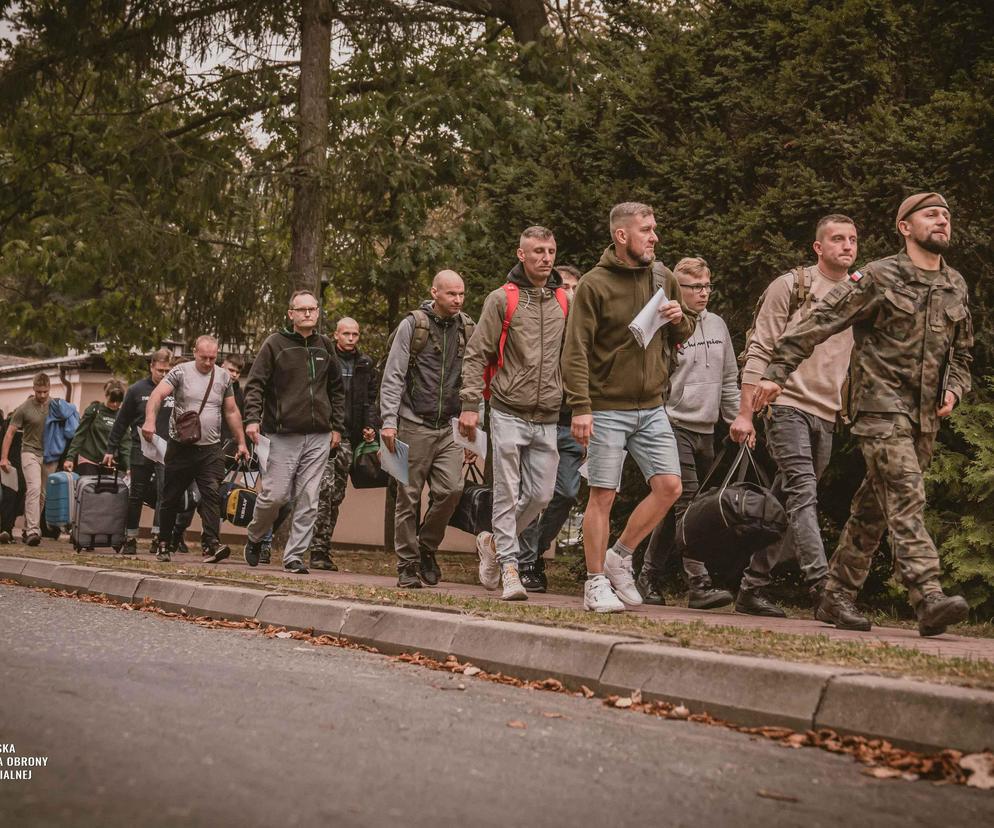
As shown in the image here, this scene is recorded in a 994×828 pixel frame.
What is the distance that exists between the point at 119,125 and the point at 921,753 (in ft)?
54.3

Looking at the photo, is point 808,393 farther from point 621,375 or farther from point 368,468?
point 368,468

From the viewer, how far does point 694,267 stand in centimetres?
897

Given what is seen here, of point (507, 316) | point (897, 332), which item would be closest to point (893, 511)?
point (897, 332)

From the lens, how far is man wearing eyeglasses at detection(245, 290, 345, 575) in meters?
11.1

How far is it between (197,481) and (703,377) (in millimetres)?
5603

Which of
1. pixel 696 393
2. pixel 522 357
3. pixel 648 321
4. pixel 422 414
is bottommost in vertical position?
pixel 422 414

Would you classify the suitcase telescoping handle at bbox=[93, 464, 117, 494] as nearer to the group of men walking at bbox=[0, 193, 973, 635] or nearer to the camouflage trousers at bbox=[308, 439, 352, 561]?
the camouflage trousers at bbox=[308, 439, 352, 561]

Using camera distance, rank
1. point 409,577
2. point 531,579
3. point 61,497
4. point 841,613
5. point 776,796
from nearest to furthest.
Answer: point 776,796
point 841,613
point 409,577
point 531,579
point 61,497

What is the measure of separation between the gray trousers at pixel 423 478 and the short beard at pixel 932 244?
3880mm

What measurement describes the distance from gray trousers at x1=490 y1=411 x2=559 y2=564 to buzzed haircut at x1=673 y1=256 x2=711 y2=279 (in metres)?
1.31

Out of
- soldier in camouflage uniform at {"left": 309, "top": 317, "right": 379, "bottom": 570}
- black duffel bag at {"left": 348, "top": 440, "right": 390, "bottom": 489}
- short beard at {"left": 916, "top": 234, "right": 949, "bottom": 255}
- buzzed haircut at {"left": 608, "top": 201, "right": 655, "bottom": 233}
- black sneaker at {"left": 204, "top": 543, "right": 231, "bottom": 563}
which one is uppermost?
buzzed haircut at {"left": 608, "top": 201, "right": 655, "bottom": 233}

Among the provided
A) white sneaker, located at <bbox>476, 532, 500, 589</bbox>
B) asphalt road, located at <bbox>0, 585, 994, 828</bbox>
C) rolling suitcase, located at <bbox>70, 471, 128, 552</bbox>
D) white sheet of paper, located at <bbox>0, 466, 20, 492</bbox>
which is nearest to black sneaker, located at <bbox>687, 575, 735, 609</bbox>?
white sneaker, located at <bbox>476, 532, 500, 589</bbox>

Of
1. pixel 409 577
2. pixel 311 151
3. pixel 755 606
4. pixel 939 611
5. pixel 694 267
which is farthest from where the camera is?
pixel 311 151

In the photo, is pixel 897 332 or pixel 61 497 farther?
pixel 61 497
